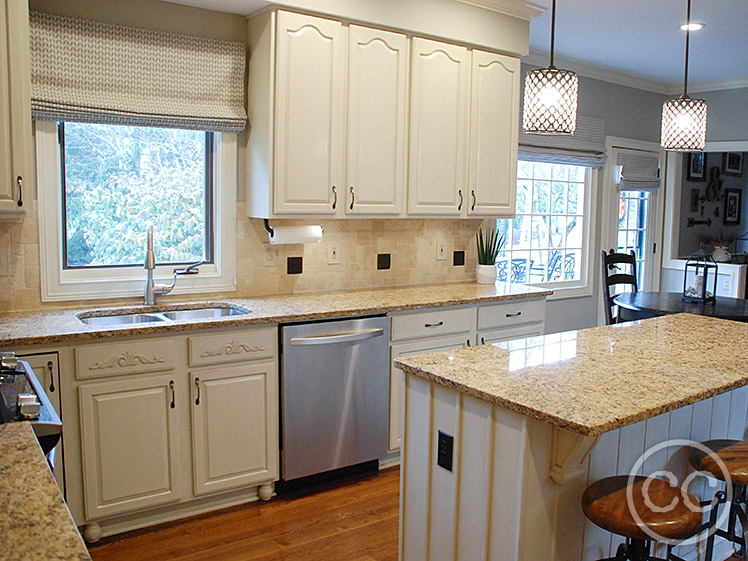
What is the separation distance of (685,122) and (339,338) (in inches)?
71.2

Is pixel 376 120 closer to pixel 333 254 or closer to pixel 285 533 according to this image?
pixel 333 254

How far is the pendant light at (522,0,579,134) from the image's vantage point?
2.21m

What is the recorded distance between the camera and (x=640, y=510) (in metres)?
1.76

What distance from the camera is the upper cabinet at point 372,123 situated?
127 inches

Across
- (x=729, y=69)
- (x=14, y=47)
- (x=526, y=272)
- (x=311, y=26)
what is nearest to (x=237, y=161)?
(x=311, y=26)

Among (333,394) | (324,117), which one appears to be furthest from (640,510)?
(324,117)

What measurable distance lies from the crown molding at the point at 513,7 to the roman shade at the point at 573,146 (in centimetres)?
99

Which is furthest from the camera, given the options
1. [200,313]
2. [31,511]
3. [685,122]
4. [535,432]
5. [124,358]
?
[200,313]

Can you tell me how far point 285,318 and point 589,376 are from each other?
1.45m

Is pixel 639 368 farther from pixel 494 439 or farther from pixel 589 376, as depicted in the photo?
pixel 494 439

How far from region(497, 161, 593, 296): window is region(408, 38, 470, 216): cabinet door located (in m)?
1.32

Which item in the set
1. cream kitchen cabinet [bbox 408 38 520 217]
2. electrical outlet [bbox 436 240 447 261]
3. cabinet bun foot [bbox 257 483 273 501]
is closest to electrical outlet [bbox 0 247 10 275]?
cabinet bun foot [bbox 257 483 273 501]

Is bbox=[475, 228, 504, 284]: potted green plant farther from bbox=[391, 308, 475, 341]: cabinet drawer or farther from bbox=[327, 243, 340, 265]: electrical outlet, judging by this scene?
bbox=[327, 243, 340, 265]: electrical outlet

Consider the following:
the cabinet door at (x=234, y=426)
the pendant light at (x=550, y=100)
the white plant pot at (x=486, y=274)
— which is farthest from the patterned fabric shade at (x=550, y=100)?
the white plant pot at (x=486, y=274)
